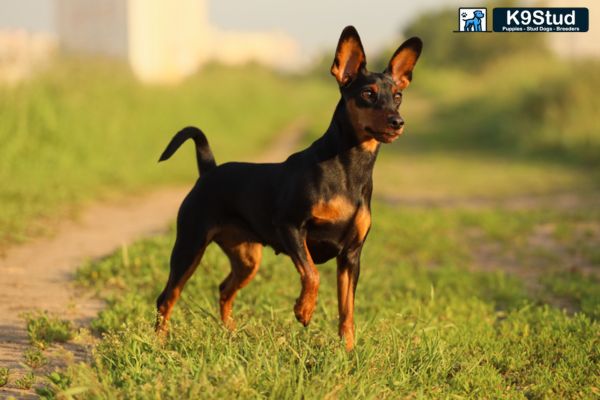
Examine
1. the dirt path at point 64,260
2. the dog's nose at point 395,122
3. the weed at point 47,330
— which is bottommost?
the dirt path at point 64,260

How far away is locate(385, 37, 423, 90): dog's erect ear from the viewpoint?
13.5ft

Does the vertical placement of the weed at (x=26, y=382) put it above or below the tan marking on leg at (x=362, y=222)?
below

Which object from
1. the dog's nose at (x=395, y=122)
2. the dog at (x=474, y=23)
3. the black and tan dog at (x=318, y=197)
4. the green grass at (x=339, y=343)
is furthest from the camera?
the dog at (x=474, y=23)

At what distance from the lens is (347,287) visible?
151 inches

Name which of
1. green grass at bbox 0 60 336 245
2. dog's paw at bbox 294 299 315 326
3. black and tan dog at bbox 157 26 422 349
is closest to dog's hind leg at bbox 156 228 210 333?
black and tan dog at bbox 157 26 422 349

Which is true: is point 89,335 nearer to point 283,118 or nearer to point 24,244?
point 24,244

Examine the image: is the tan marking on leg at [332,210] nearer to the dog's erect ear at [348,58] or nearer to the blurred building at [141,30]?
the dog's erect ear at [348,58]

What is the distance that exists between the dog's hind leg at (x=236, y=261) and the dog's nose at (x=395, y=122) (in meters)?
1.03

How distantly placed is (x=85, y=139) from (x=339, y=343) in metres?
9.19

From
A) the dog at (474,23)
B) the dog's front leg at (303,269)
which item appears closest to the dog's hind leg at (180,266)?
the dog's front leg at (303,269)

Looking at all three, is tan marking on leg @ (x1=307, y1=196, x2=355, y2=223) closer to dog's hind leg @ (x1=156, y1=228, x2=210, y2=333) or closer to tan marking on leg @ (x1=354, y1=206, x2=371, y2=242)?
tan marking on leg @ (x1=354, y1=206, x2=371, y2=242)

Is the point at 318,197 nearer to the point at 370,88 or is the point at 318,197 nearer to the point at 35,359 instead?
the point at 370,88

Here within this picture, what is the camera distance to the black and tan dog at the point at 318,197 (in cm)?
367

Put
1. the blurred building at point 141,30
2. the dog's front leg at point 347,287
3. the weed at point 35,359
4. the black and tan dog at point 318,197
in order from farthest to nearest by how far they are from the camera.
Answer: the blurred building at point 141,30 < the weed at point 35,359 < the dog's front leg at point 347,287 < the black and tan dog at point 318,197
